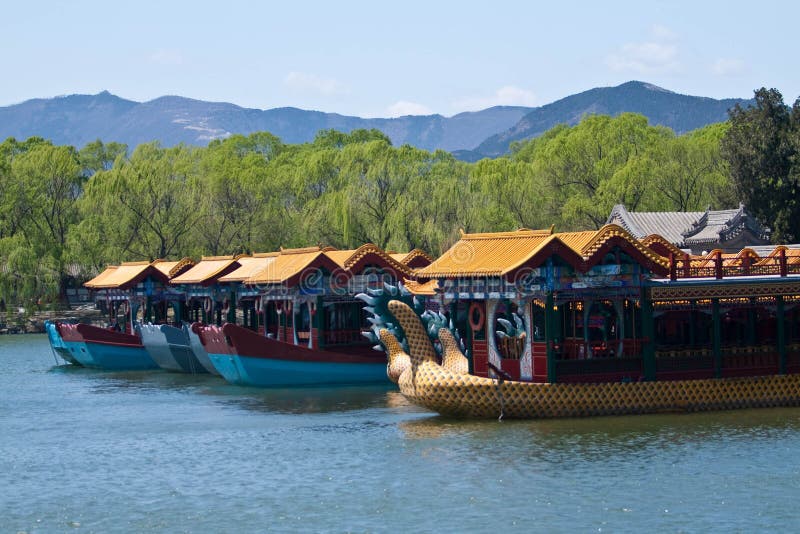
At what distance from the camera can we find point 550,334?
3014cm

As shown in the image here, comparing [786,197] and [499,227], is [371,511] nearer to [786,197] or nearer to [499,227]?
[786,197]

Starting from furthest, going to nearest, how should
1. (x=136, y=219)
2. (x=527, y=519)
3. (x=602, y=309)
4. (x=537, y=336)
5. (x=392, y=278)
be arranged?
1. (x=136, y=219)
2. (x=392, y=278)
3. (x=602, y=309)
4. (x=537, y=336)
5. (x=527, y=519)

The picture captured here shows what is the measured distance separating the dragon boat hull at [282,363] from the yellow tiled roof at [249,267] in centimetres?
520

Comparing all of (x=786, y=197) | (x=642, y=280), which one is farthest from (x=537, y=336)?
(x=786, y=197)

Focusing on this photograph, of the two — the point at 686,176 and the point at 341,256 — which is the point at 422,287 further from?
the point at 686,176

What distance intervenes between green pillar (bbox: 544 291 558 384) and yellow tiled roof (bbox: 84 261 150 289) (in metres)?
27.7

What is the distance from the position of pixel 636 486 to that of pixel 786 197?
136ft

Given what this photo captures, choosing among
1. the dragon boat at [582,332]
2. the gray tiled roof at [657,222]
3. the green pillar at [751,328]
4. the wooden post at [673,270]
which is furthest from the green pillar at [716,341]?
the gray tiled roof at [657,222]

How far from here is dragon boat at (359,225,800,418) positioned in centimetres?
3034

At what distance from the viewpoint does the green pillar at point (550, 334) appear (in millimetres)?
30109

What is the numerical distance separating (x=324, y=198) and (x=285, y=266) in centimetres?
3342

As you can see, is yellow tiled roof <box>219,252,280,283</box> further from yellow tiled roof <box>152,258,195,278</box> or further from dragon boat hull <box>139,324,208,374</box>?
yellow tiled roof <box>152,258,195,278</box>

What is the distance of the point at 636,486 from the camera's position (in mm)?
23922

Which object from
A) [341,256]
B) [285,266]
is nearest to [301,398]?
[341,256]
